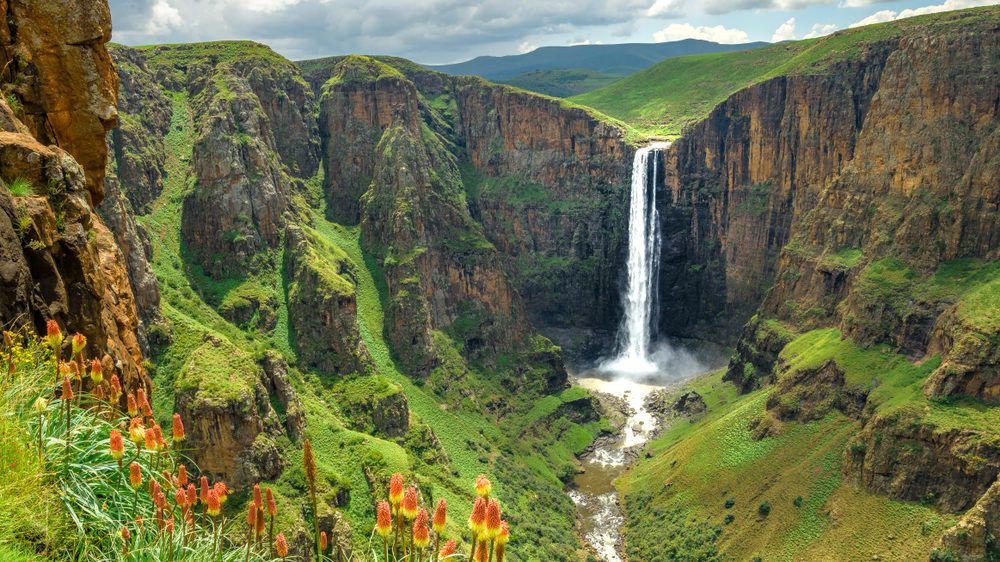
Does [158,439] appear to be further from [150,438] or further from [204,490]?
[204,490]

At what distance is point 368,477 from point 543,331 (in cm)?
8032

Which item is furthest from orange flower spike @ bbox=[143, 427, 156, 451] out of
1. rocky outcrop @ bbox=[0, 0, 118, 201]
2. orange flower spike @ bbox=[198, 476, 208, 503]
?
rocky outcrop @ bbox=[0, 0, 118, 201]

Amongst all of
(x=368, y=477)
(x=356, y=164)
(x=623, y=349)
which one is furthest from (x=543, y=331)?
(x=368, y=477)

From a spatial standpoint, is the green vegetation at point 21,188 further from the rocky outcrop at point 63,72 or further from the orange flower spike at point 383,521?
the orange flower spike at point 383,521

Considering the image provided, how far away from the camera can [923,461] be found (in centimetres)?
6725

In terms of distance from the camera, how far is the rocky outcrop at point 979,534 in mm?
57625

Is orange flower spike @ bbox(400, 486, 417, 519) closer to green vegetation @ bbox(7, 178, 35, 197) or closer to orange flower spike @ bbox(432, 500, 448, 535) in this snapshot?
orange flower spike @ bbox(432, 500, 448, 535)

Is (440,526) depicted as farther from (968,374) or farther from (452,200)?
(452,200)

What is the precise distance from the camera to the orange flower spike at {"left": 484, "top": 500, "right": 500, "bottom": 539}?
8922 millimetres

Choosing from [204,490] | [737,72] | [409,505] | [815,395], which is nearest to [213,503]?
[204,490]

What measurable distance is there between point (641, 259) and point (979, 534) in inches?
3562

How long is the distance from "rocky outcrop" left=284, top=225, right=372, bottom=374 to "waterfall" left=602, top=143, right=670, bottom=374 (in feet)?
201

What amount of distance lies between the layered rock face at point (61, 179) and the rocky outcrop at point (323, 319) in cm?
7344

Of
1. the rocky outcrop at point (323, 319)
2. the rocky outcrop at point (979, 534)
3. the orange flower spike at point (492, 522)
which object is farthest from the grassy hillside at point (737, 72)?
the orange flower spike at point (492, 522)
